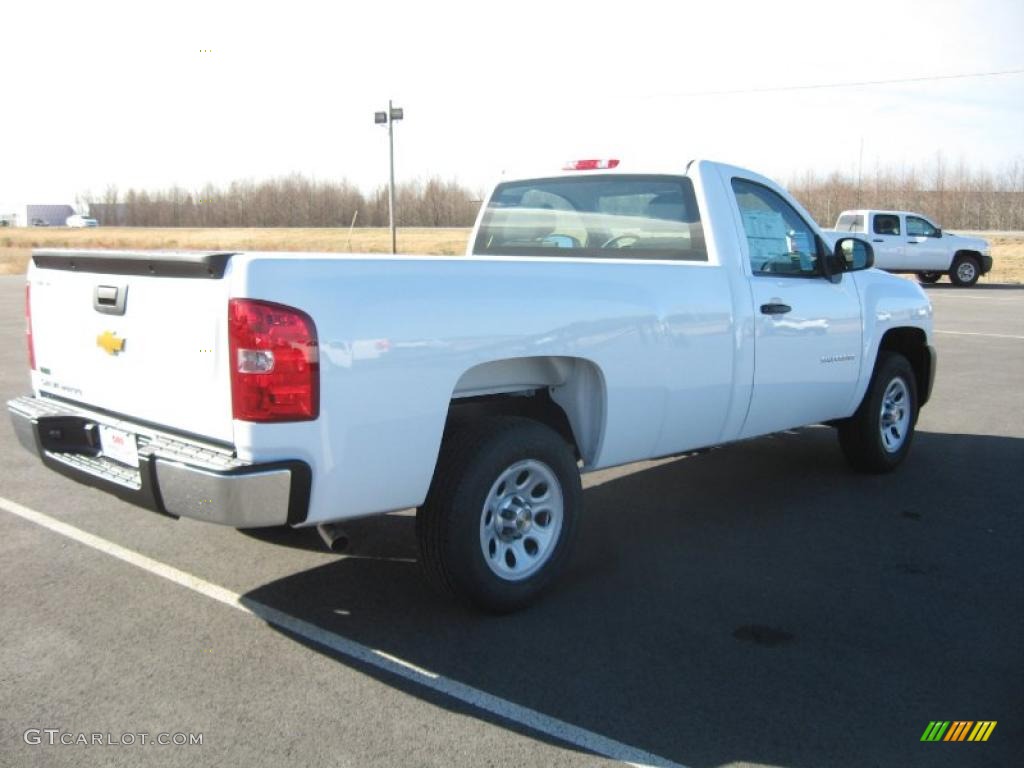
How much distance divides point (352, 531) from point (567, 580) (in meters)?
1.42

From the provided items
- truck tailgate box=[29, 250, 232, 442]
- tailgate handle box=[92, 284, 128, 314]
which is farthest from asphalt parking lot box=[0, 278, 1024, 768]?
tailgate handle box=[92, 284, 128, 314]

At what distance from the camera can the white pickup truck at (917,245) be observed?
86.9 feet

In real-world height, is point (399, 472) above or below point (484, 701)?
above

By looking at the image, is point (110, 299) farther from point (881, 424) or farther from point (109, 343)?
point (881, 424)

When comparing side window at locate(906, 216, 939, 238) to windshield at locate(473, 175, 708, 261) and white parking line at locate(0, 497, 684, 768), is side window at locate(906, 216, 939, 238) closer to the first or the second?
windshield at locate(473, 175, 708, 261)

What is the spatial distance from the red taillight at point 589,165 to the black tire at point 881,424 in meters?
2.35

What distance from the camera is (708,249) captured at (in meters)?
5.36

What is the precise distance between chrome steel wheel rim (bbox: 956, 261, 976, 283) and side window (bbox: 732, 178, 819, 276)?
23.4 meters

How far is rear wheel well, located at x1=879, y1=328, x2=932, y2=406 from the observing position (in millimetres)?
7070

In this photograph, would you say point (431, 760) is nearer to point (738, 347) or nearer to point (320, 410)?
point (320, 410)

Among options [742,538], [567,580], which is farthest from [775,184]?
[567,580]

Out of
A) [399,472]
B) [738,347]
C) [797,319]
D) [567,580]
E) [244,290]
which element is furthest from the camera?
[797,319]

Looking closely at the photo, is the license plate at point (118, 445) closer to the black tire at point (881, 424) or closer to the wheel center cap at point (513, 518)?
the wheel center cap at point (513, 518)

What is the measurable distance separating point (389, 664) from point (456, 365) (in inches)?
46.8
